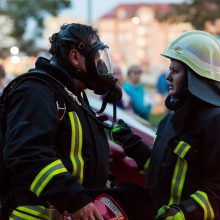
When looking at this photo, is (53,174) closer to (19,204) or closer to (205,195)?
(19,204)

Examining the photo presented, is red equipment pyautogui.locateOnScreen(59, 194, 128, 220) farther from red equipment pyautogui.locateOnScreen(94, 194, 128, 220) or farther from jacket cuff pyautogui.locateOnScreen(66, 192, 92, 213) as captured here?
jacket cuff pyautogui.locateOnScreen(66, 192, 92, 213)

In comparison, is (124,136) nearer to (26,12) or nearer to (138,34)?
(26,12)

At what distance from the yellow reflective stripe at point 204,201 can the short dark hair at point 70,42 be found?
86cm

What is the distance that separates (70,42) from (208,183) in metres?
0.91

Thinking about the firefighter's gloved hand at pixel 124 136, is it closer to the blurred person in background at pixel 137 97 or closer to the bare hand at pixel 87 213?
the bare hand at pixel 87 213

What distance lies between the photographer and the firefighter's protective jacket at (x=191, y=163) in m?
2.75

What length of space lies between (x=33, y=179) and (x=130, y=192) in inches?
19.7

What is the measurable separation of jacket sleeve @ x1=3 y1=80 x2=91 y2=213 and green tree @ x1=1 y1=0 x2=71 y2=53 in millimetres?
42281

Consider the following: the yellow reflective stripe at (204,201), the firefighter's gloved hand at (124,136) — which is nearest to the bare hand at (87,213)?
the yellow reflective stripe at (204,201)

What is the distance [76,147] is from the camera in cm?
261

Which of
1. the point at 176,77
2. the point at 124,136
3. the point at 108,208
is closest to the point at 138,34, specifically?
the point at 124,136

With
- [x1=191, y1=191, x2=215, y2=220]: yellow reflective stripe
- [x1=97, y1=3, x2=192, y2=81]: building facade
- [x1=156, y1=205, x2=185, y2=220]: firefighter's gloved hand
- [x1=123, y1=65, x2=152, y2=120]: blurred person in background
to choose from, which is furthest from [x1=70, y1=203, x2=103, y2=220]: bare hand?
[x1=97, y1=3, x2=192, y2=81]: building facade

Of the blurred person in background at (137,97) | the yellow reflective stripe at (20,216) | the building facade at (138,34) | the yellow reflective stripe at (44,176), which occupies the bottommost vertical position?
the building facade at (138,34)

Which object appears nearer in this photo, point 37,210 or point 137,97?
point 37,210
